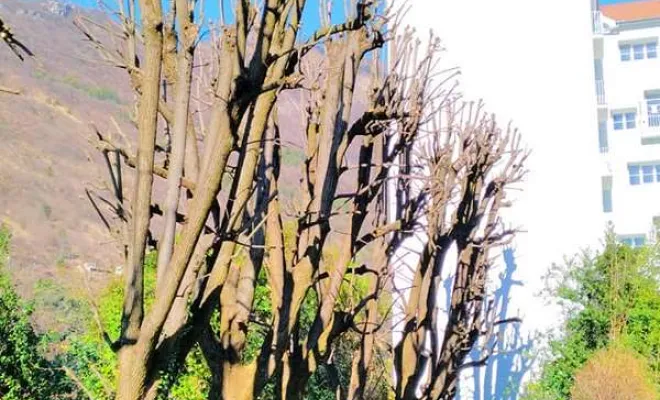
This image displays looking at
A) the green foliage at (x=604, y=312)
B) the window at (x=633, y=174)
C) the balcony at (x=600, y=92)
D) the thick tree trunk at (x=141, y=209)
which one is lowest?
the thick tree trunk at (x=141, y=209)

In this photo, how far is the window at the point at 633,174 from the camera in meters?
36.3

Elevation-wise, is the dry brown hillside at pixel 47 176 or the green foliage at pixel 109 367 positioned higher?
the dry brown hillside at pixel 47 176

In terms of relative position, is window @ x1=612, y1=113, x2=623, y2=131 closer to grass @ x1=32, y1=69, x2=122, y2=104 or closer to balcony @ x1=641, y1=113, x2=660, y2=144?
balcony @ x1=641, y1=113, x2=660, y2=144

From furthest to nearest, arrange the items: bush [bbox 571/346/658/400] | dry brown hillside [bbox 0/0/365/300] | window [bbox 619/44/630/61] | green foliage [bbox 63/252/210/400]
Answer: dry brown hillside [bbox 0/0/365/300] < window [bbox 619/44/630/61] < green foliage [bbox 63/252/210/400] < bush [bbox 571/346/658/400]

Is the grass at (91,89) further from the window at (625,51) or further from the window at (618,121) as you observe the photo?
the window at (618,121)

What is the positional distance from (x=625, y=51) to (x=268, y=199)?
3576 centimetres

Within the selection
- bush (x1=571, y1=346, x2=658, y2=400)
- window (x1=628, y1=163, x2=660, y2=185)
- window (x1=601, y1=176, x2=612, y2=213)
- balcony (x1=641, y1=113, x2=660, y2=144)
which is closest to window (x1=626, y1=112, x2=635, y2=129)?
balcony (x1=641, y1=113, x2=660, y2=144)

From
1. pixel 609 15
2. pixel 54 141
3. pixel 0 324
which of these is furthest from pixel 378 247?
pixel 54 141

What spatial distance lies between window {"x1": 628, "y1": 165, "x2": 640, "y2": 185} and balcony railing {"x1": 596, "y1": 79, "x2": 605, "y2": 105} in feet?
10.3

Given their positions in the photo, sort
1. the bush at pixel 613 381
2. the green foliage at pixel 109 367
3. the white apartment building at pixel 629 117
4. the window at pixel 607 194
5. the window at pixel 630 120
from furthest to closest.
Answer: the window at pixel 630 120 < the window at pixel 607 194 < the white apartment building at pixel 629 117 < the green foliage at pixel 109 367 < the bush at pixel 613 381

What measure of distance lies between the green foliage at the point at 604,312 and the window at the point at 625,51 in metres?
18.5

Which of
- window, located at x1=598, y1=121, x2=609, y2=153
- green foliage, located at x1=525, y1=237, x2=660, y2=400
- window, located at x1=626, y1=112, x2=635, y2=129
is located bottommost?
green foliage, located at x1=525, y1=237, x2=660, y2=400

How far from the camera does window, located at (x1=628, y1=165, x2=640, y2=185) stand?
3628 centimetres

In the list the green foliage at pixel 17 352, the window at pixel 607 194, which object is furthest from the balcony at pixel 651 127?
the green foliage at pixel 17 352
